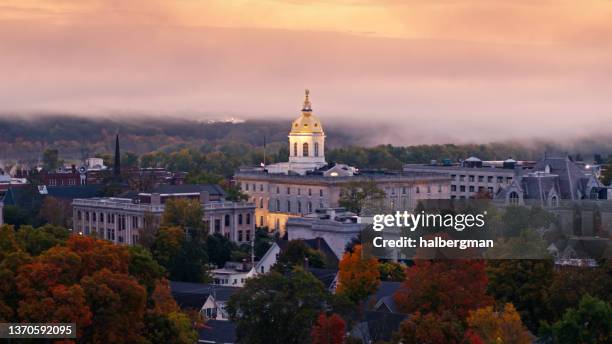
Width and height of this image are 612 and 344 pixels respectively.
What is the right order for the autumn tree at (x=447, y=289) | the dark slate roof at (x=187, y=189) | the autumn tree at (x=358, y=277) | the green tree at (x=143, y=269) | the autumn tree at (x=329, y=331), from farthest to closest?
the dark slate roof at (x=187, y=189) → the autumn tree at (x=358, y=277) → the autumn tree at (x=447, y=289) → the green tree at (x=143, y=269) → the autumn tree at (x=329, y=331)

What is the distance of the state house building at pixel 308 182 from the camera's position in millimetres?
147000

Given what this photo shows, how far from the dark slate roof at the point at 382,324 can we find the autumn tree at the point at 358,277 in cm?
613

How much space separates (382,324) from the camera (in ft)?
216

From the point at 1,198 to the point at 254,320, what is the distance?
294 feet

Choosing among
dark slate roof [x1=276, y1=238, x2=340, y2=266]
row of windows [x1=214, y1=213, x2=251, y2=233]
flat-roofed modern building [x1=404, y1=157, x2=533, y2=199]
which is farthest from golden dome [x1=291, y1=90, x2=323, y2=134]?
dark slate roof [x1=276, y1=238, x2=340, y2=266]

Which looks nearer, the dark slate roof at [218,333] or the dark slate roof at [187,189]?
the dark slate roof at [218,333]

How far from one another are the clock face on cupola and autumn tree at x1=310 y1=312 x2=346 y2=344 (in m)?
93.4

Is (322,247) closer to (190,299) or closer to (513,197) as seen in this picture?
(513,197)

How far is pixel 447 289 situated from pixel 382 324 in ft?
9.95

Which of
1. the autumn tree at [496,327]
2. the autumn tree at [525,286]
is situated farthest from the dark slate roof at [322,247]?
the autumn tree at [496,327]

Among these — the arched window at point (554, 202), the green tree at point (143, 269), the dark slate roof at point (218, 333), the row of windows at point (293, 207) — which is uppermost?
the row of windows at point (293, 207)

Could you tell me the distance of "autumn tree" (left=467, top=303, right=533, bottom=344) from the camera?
60281mm

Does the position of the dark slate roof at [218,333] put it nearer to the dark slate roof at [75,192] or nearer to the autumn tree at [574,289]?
the autumn tree at [574,289]

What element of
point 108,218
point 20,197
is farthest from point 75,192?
point 108,218
